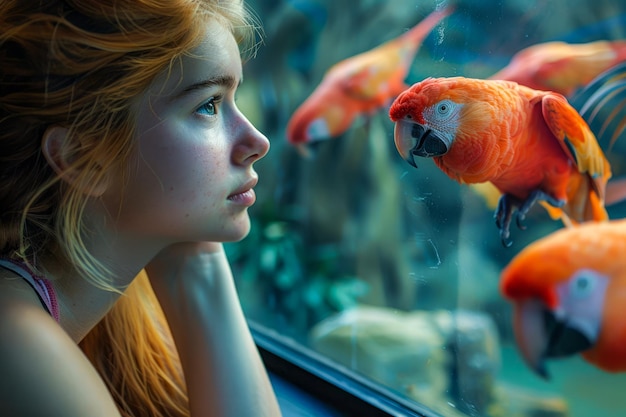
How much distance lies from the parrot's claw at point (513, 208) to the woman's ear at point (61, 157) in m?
0.32

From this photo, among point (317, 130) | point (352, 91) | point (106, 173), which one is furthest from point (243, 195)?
point (317, 130)

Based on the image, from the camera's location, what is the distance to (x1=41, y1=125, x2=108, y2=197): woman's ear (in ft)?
1.65

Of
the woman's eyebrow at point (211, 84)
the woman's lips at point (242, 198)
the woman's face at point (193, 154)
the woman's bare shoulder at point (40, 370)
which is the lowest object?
the woman's bare shoulder at point (40, 370)

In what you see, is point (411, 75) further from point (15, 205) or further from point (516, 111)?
point (15, 205)

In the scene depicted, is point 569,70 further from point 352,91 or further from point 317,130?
point 317,130

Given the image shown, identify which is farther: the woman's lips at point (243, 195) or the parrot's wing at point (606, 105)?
the woman's lips at point (243, 195)

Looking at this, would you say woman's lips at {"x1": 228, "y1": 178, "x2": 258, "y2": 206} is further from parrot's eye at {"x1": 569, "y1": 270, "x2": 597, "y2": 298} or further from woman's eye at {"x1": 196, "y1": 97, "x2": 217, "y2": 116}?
parrot's eye at {"x1": 569, "y1": 270, "x2": 597, "y2": 298}

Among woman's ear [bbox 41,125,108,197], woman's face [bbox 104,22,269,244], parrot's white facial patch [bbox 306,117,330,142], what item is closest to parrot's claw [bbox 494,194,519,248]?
woman's face [bbox 104,22,269,244]

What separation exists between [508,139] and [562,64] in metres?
0.10

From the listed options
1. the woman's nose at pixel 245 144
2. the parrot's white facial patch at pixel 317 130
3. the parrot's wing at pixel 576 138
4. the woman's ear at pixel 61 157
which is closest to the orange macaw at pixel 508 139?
the parrot's wing at pixel 576 138

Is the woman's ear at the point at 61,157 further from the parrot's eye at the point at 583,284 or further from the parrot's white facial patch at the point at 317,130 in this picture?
the parrot's white facial patch at the point at 317,130

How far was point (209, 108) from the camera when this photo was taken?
1.76 feet

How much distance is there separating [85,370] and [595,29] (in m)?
0.46

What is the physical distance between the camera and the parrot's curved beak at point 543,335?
0.47 meters
